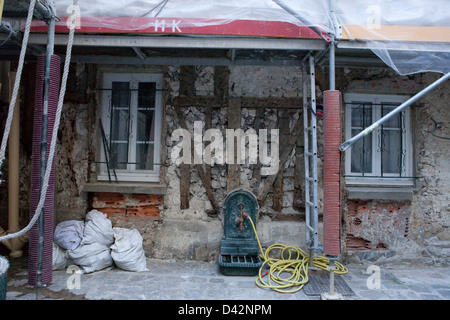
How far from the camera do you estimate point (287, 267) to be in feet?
14.1

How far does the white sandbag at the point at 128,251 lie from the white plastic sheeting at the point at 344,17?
8.97 feet

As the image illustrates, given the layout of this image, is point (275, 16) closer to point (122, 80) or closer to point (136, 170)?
point (122, 80)

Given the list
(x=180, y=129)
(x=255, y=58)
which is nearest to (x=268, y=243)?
(x=180, y=129)

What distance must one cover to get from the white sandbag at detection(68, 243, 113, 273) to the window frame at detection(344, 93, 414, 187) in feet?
12.2

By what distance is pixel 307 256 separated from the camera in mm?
4402

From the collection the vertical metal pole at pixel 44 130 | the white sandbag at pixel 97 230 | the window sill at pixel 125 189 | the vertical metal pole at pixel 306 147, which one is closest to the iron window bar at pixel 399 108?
the vertical metal pole at pixel 306 147

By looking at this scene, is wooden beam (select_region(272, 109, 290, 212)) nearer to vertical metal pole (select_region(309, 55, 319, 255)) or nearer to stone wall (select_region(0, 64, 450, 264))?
stone wall (select_region(0, 64, 450, 264))

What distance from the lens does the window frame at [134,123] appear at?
4879 millimetres

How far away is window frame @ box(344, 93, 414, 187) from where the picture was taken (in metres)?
4.89

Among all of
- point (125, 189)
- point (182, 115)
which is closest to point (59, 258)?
point (125, 189)

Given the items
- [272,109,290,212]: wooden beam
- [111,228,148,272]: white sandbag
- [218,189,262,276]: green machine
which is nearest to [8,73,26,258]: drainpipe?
[111,228,148,272]: white sandbag

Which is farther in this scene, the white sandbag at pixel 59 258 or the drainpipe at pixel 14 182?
the drainpipe at pixel 14 182

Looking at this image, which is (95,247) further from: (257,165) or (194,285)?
(257,165)

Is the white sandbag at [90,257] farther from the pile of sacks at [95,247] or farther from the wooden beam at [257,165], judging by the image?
the wooden beam at [257,165]
